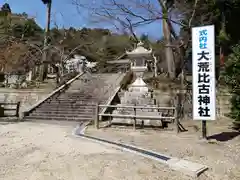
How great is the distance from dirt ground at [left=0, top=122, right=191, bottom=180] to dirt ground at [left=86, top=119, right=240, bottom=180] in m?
0.93

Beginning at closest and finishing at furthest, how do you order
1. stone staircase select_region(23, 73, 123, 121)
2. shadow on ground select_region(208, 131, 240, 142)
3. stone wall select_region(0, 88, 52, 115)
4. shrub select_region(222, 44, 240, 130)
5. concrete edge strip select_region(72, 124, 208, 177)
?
1. concrete edge strip select_region(72, 124, 208, 177)
2. shadow on ground select_region(208, 131, 240, 142)
3. shrub select_region(222, 44, 240, 130)
4. stone staircase select_region(23, 73, 123, 121)
5. stone wall select_region(0, 88, 52, 115)

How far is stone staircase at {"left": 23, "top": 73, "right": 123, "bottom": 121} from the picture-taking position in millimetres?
13281

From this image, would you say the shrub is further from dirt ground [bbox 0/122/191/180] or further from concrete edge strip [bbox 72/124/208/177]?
dirt ground [bbox 0/122/191/180]

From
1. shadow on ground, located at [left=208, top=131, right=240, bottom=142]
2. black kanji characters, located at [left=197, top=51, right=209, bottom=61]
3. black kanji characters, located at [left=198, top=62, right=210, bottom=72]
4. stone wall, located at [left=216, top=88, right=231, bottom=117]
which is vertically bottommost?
shadow on ground, located at [left=208, top=131, right=240, bottom=142]

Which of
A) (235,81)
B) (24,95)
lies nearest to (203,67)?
(235,81)

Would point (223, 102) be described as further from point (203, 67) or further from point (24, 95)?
point (24, 95)

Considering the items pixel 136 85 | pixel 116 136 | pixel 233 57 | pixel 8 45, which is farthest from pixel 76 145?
pixel 8 45

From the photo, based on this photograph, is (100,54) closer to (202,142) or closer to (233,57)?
(233,57)

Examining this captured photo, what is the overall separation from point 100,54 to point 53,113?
19.1m

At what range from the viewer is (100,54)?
3186cm

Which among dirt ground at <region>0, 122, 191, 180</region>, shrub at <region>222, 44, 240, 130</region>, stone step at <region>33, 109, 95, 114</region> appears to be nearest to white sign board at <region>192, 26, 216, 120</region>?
shrub at <region>222, 44, 240, 130</region>

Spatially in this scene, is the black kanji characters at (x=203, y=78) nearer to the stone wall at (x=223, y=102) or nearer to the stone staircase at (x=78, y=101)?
the stone staircase at (x=78, y=101)

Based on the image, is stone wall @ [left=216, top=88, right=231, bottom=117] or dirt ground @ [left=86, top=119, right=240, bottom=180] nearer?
dirt ground @ [left=86, top=119, right=240, bottom=180]

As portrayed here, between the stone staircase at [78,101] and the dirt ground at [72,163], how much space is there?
19.5ft
